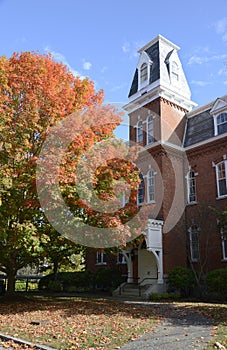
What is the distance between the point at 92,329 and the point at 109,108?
8.75 metres

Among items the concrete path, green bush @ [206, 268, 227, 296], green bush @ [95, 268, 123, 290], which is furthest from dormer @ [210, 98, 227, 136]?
the concrete path

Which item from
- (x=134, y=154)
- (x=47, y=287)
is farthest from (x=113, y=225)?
(x=47, y=287)

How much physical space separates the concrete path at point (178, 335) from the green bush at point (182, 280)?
732cm

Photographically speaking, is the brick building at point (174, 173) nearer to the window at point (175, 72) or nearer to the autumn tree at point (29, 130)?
the window at point (175, 72)

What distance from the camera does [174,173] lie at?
899 inches

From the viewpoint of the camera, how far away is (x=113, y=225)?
43.0ft

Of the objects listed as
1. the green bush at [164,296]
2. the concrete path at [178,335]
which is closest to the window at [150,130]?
the green bush at [164,296]

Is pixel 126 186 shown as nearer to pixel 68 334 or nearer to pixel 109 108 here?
pixel 109 108

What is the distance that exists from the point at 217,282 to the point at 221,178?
6789mm

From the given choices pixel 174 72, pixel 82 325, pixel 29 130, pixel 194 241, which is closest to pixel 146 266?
A: pixel 194 241

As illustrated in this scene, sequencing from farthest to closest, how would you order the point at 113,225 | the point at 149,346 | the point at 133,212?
the point at 133,212
the point at 113,225
the point at 149,346

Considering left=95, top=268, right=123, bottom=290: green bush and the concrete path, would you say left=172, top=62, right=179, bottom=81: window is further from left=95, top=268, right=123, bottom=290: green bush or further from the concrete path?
the concrete path

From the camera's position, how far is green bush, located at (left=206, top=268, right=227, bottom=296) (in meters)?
17.2

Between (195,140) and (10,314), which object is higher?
(195,140)
